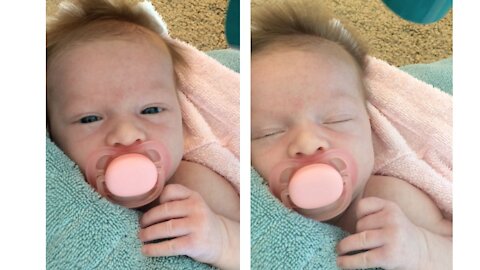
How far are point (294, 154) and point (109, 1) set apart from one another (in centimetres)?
28

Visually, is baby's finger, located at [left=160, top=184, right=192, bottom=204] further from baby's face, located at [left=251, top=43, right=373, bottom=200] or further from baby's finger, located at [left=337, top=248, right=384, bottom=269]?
baby's finger, located at [left=337, top=248, right=384, bottom=269]

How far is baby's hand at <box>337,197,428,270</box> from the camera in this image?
84 centimetres

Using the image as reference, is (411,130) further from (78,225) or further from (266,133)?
(78,225)

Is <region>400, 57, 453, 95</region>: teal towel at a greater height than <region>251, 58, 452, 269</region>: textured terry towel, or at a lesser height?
greater

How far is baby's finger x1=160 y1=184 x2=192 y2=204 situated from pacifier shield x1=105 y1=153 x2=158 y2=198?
0.06 feet

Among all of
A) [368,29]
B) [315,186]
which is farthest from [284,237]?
[368,29]

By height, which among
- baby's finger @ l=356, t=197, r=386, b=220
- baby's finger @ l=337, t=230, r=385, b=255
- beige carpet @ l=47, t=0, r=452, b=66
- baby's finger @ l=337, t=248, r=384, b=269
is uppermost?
beige carpet @ l=47, t=0, r=452, b=66

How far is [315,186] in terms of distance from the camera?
32.8 inches

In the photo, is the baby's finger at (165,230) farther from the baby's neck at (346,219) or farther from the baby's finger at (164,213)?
the baby's neck at (346,219)

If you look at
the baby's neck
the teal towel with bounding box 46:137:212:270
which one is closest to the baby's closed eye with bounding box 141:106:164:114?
the teal towel with bounding box 46:137:212:270

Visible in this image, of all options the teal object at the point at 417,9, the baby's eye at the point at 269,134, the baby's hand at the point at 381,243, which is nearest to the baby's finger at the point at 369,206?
the baby's hand at the point at 381,243

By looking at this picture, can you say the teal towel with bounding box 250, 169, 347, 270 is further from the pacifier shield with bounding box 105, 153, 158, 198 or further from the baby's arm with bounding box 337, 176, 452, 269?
the pacifier shield with bounding box 105, 153, 158, 198

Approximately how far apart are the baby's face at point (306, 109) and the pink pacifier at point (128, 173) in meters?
0.12
